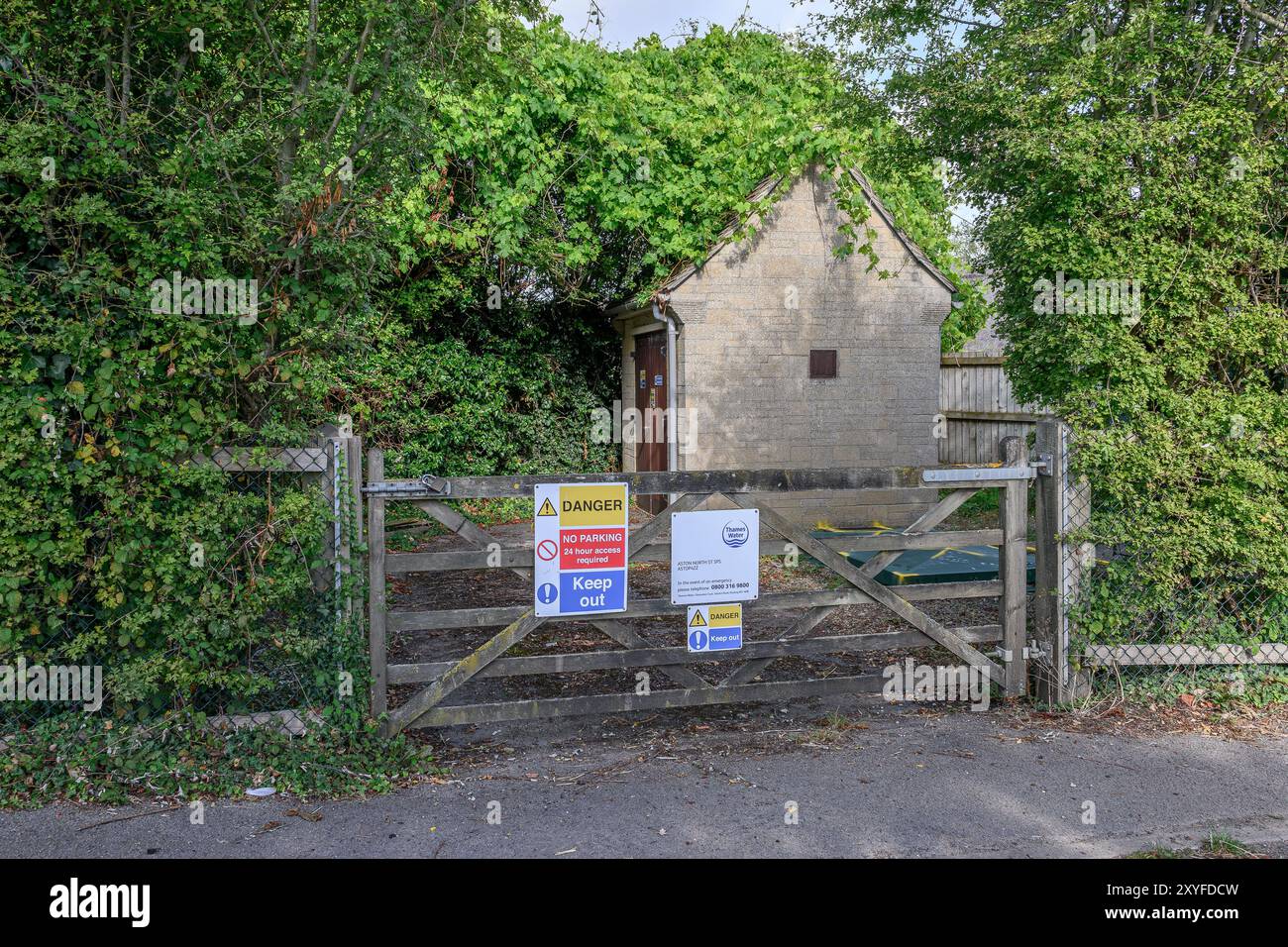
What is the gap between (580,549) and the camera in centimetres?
531

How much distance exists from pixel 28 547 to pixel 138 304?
1293 millimetres

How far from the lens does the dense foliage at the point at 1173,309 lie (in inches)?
227

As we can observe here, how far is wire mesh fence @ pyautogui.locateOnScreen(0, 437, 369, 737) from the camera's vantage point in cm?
468

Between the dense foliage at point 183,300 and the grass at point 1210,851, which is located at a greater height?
the dense foliage at point 183,300

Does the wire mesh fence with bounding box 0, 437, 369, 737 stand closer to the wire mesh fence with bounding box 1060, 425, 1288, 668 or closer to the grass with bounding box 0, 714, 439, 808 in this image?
the grass with bounding box 0, 714, 439, 808

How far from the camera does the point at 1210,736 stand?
5.64 metres

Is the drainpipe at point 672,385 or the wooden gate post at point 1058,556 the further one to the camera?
the drainpipe at point 672,385

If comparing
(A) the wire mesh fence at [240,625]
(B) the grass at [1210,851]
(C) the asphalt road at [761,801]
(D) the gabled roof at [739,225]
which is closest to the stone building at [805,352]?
(D) the gabled roof at [739,225]

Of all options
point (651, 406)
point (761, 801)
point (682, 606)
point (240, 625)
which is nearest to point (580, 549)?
point (682, 606)

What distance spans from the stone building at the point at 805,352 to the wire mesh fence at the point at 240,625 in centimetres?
767

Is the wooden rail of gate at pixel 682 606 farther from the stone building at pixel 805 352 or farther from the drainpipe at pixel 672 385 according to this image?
the drainpipe at pixel 672 385

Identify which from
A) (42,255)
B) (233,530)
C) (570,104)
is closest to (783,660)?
(233,530)

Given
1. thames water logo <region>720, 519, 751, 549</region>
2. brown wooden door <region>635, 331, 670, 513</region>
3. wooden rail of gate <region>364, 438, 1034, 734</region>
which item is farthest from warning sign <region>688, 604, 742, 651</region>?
brown wooden door <region>635, 331, 670, 513</region>

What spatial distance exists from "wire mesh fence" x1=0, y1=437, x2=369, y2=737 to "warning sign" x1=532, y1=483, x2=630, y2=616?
3.32ft
